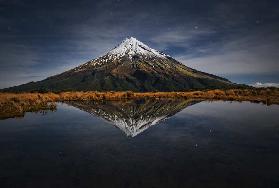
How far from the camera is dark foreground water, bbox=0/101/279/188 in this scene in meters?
11.7

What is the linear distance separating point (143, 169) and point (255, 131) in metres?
12.8

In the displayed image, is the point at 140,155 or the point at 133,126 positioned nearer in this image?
the point at 140,155

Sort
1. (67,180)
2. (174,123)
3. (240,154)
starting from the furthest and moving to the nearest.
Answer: (174,123) → (240,154) → (67,180)

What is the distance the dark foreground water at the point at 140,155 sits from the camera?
11.7m

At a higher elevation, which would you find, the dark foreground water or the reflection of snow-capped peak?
the reflection of snow-capped peak

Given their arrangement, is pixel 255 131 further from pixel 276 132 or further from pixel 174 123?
pixel 174 123

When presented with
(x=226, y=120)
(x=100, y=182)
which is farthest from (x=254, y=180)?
(x=226, y=120)

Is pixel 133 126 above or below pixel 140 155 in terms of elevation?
above

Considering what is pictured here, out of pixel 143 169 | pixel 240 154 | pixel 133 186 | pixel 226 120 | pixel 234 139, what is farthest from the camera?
pixel 226 120

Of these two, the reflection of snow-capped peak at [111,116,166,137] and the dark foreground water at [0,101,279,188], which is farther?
the reflection of snow-capped peak at [111,116,166,137]

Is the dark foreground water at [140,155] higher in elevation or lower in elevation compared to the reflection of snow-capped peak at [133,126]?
lower

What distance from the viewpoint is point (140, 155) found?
51.0 feet

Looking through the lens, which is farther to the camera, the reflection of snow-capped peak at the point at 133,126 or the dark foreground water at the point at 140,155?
the reflection of snow-capped peak at the point at 133,126

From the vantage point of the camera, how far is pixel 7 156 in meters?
15.7
